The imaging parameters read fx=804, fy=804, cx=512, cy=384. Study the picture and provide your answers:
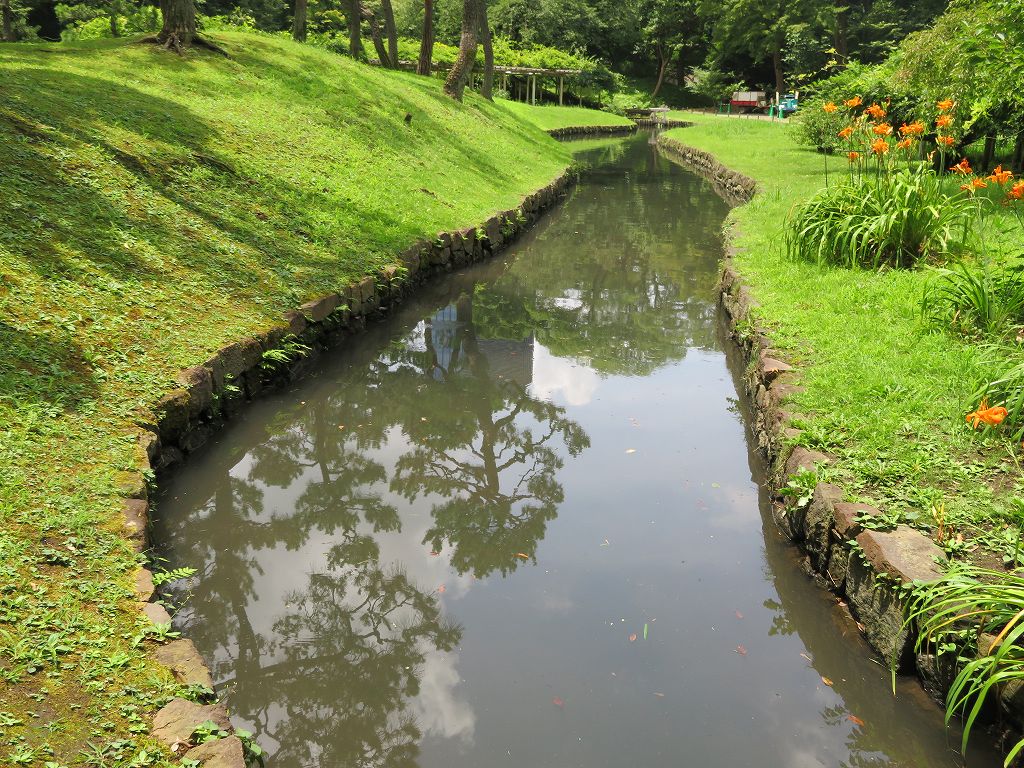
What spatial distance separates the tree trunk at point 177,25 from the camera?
1477cm

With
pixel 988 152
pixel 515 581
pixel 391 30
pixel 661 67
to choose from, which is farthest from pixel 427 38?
pixel 661 67

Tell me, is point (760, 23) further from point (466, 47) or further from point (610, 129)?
point (466, 47)

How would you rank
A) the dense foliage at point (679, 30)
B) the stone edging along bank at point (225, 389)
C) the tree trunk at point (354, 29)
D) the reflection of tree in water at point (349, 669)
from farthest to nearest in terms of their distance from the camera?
the dense foliage at point (679, 30) < the tree trunk at point (354, 29) < the reflection of tree in water at point (349, 669) < the stone edging along bank at point (225, 389)

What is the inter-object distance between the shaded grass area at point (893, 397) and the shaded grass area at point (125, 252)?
4.13 meters

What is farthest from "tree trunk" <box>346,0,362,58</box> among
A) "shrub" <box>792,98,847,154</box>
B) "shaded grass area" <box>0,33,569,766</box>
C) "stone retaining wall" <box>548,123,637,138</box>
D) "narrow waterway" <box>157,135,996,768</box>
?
"narrow waterway" <box>157,135,996,768</box>

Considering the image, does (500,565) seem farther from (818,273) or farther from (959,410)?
(818,273)

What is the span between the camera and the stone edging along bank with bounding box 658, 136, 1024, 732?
13.3 feet

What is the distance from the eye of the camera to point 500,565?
17.6ft

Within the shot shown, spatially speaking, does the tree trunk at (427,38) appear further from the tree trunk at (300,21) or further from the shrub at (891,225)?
the shrub at (891,225)

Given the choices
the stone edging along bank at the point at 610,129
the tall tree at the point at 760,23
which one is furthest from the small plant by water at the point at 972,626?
the tall tree at the point at 760,23

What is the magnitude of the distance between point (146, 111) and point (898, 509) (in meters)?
10.9

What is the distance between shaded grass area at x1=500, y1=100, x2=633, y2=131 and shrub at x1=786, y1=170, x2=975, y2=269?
2418cm

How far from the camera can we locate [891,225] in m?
9.05

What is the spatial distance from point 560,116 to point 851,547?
3763 cm
